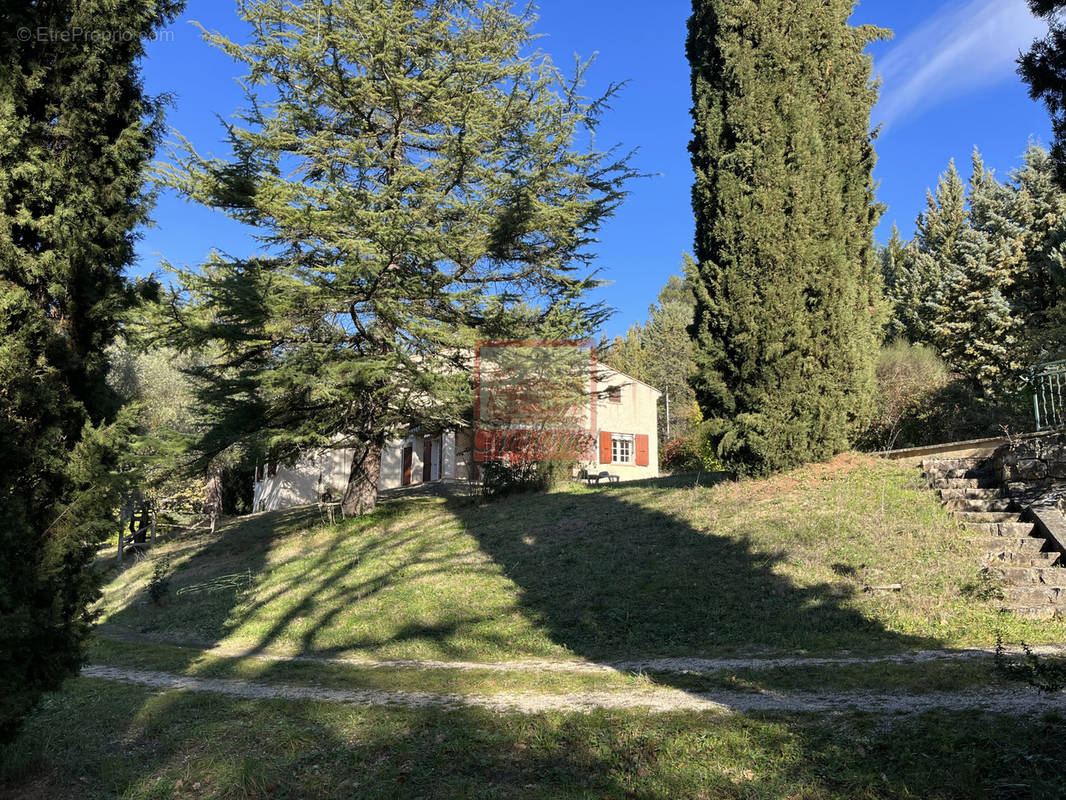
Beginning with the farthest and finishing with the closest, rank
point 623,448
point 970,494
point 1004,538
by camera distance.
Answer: point 623,448 < point 970,494 < point 1004,538

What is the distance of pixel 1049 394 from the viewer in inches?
424

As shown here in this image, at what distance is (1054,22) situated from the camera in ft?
12.7

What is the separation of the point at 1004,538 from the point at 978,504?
988 millimetres

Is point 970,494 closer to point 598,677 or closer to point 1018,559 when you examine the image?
point 1018,559

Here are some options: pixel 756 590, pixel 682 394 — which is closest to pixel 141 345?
pixel 756 590

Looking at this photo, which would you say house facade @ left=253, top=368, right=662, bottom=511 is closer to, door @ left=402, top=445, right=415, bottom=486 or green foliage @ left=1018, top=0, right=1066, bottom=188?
door @ left=402, top=445, right=415, bottom=486

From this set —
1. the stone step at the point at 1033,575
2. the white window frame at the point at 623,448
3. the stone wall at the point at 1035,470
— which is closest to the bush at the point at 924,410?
the stone wall at the point at 1035,470

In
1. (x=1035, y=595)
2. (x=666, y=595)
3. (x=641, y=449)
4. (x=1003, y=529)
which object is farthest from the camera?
(x=641, y=449)

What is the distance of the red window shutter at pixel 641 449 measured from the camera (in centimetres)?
3116

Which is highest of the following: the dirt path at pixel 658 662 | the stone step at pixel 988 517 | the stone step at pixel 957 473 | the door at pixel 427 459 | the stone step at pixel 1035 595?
the door at pixel 427 459

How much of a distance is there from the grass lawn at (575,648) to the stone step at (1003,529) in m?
0.41

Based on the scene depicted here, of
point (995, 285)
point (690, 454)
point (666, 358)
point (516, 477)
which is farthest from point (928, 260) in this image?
point (666, 358)

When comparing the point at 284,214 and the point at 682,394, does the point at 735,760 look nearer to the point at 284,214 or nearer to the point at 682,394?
the point at 284,214

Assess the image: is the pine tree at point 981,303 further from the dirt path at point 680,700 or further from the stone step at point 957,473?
the dirt path at point 680,700
